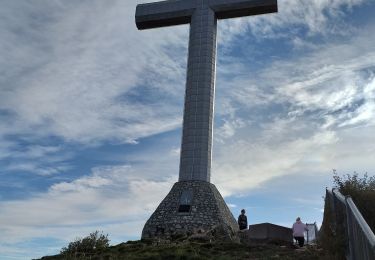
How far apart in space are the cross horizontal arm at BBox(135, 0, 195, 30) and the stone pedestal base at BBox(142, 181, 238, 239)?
45.7ft

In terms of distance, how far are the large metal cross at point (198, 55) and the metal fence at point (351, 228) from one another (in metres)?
17.4

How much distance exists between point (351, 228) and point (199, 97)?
2408 centimetres

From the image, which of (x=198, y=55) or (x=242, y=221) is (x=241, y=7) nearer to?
(x=198, y=55)

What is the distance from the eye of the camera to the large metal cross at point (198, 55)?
31.9 metres

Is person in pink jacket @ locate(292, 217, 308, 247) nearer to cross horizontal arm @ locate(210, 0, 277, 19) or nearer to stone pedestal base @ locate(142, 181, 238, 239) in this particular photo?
stone pedestal base @ locate(142, 181, 238, 239)

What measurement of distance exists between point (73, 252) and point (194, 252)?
692 centimetres

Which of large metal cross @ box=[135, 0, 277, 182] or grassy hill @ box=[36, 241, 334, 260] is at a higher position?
large metal cross @ box=[135, 0, 277, 182]

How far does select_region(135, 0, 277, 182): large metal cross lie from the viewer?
31.9m

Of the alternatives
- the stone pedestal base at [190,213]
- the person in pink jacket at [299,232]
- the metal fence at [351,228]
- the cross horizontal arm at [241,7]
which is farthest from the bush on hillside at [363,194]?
the cross horizontal arm at [241,7]

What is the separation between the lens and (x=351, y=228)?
31.6 feet

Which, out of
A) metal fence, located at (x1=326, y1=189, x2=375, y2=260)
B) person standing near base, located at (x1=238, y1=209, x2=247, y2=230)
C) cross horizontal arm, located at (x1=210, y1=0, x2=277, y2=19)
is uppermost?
cross horizontal arm, located at (x1=210, y1=0, x2=277, y2=19)

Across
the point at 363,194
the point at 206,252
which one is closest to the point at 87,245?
the point at 206,252

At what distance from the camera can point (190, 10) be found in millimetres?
36281

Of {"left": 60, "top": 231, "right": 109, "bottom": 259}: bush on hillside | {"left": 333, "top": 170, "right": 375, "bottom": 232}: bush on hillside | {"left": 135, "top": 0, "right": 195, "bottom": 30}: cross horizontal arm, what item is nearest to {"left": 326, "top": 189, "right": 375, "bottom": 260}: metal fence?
{"left": 333, "top": 170, "right": 375, "bottom": 232}: bush on hillside
